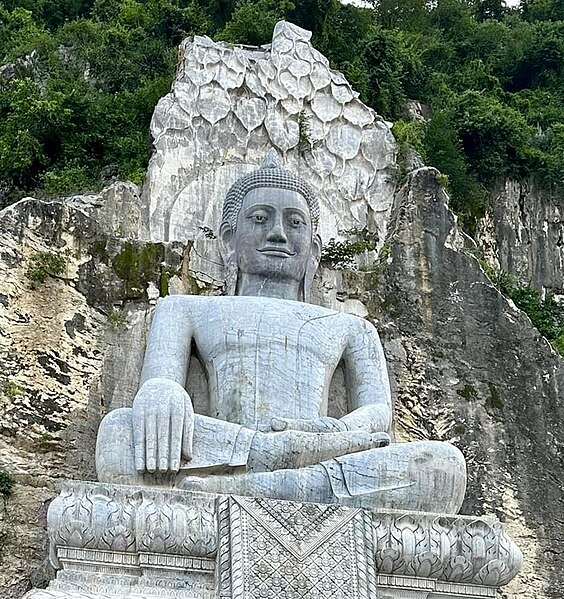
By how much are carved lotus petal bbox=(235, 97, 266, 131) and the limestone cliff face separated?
1cm

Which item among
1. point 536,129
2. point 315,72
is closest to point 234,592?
point 315,72

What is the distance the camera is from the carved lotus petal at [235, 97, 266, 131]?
11.6 meters

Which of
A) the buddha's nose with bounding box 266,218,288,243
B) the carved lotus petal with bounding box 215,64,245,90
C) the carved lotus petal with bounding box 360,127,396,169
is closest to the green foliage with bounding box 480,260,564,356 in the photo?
the carved lotus petal with bounding box 360,127,396,169

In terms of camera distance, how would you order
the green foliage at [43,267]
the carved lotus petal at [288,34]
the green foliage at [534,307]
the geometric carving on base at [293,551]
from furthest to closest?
1. the green foliage at [534,307]
2. the carved lotus petal at [288,34]
3. the green foliage at [43,267]
4. the geometric carving on base at [293,551]

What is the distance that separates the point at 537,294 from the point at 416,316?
10.6 feet

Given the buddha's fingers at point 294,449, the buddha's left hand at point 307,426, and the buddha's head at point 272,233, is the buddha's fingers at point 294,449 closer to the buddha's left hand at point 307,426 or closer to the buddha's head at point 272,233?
the buddha's left hand at point 307,426

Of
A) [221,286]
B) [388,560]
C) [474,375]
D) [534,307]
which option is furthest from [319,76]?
[388,560]

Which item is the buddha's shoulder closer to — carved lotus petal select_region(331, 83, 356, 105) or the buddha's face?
the buddha's face

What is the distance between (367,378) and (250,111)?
3.71 meters

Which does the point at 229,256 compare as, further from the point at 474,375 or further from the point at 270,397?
the point at 474,375

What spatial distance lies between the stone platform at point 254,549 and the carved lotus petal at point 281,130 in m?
4.99

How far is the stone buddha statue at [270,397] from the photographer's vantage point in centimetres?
752

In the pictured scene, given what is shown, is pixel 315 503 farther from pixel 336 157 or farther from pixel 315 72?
pixel 315 72

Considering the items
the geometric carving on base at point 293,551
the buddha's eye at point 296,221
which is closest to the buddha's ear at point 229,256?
the buddha's eye at point 296,221
